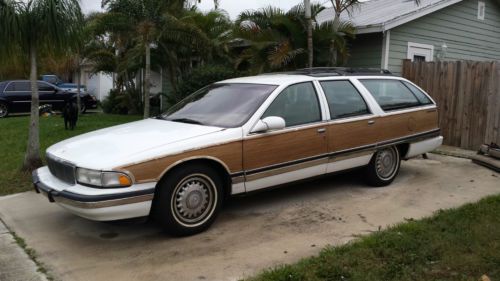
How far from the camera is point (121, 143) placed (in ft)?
15.1

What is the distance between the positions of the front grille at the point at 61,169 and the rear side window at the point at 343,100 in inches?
115

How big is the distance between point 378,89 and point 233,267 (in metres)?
3.47

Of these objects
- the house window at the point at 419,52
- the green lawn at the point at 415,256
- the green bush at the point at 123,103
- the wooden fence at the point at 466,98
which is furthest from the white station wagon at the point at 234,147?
the green bush at the point at 123,103

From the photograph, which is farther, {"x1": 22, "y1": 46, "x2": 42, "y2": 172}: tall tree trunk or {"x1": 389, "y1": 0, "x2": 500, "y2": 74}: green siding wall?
{"x1": 389, "y1": 0, "x2": 500, "y2": 74}: green siding wall

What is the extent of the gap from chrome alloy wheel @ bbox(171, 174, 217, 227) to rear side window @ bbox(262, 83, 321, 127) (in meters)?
0.99

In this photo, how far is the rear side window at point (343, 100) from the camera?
579cm

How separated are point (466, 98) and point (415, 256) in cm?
595

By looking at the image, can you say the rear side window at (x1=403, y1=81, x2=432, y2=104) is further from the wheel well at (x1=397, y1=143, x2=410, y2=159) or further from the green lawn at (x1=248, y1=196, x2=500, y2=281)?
the green lawn at (x1=248, y1=196, x2=500, y2=281)

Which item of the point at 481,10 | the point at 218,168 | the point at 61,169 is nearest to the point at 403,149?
the point at 218,168

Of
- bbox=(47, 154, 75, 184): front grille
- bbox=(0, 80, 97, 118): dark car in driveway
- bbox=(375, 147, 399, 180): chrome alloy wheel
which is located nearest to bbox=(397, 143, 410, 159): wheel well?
bbox=(375, 147, 399, 180): chrome alloy wheel

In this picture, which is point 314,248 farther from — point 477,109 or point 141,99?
point 141,99

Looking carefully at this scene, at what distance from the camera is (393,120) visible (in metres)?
6.34

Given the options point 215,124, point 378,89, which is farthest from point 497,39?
point 215,124

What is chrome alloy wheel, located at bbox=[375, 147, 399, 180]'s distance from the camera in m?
6.35
